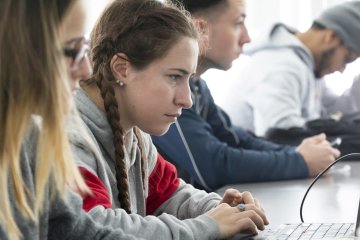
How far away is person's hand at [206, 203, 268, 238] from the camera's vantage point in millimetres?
1394

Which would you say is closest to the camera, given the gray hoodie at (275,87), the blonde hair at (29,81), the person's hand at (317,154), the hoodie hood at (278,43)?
the blonde hair at (29,81)

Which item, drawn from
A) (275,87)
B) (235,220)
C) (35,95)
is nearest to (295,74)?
(275,87)

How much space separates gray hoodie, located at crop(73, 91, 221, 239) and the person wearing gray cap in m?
1.23

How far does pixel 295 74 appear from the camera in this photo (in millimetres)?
3145

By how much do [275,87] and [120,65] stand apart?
1536mm

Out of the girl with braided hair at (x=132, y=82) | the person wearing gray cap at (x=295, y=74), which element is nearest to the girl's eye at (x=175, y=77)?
the girl with braided hair at (x=132, y=82)

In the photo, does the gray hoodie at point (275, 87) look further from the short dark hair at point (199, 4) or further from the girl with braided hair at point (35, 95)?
the girl with braided hair at point (35, 95)

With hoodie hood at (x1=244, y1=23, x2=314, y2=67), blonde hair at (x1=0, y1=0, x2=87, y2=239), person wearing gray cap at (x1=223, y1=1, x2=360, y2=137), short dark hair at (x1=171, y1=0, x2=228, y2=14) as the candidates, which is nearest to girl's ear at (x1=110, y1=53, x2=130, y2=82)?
blonde hair at (x1=0, y1=0, x2=87, y2=239)

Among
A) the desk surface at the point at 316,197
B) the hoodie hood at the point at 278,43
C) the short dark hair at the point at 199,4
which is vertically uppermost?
the short dark hair at the point at 199,4

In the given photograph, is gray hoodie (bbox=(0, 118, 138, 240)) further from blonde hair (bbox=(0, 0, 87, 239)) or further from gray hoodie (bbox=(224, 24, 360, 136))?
gray hoodie (bbox=(224, 24, 360, 136))

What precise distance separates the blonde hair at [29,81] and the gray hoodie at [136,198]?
0.36 meters

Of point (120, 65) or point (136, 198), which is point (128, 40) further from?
point (136, 198)

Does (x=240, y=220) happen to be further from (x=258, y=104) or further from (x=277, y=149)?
(x=258, y=104)

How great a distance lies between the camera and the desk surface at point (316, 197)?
1697mm
